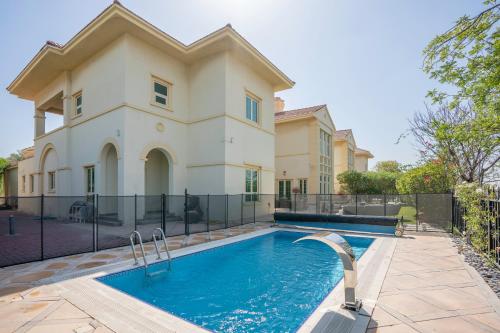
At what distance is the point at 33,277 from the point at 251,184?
11.0m

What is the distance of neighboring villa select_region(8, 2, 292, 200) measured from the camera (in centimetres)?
1144

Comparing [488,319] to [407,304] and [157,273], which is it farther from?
[157,273]

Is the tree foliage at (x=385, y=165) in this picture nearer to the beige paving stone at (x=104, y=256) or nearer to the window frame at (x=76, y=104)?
the window frame at (x=76, y=104)

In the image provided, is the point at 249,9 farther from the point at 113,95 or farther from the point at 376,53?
the point at 113,95

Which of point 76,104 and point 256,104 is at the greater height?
point 256,104

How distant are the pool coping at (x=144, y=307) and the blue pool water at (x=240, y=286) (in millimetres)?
352

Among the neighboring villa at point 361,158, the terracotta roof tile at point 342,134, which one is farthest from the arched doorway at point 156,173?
the neighboring villa at point 361,158

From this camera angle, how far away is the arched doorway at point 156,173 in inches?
564

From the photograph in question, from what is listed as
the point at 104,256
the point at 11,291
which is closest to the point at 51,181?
the point at 104,256

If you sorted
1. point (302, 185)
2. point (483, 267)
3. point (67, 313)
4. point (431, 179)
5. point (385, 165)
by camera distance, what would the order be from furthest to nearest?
point (385, 165), point (302, 185), point (431, 179), point (483, 267), point (67, 313)

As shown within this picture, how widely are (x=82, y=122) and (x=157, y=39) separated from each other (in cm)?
601

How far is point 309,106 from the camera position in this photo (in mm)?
23719

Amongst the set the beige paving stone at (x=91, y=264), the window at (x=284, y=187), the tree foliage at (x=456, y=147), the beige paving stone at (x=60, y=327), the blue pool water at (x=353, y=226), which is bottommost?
the blue pool water at (x=353, y=226)

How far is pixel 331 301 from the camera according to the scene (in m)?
4.16
